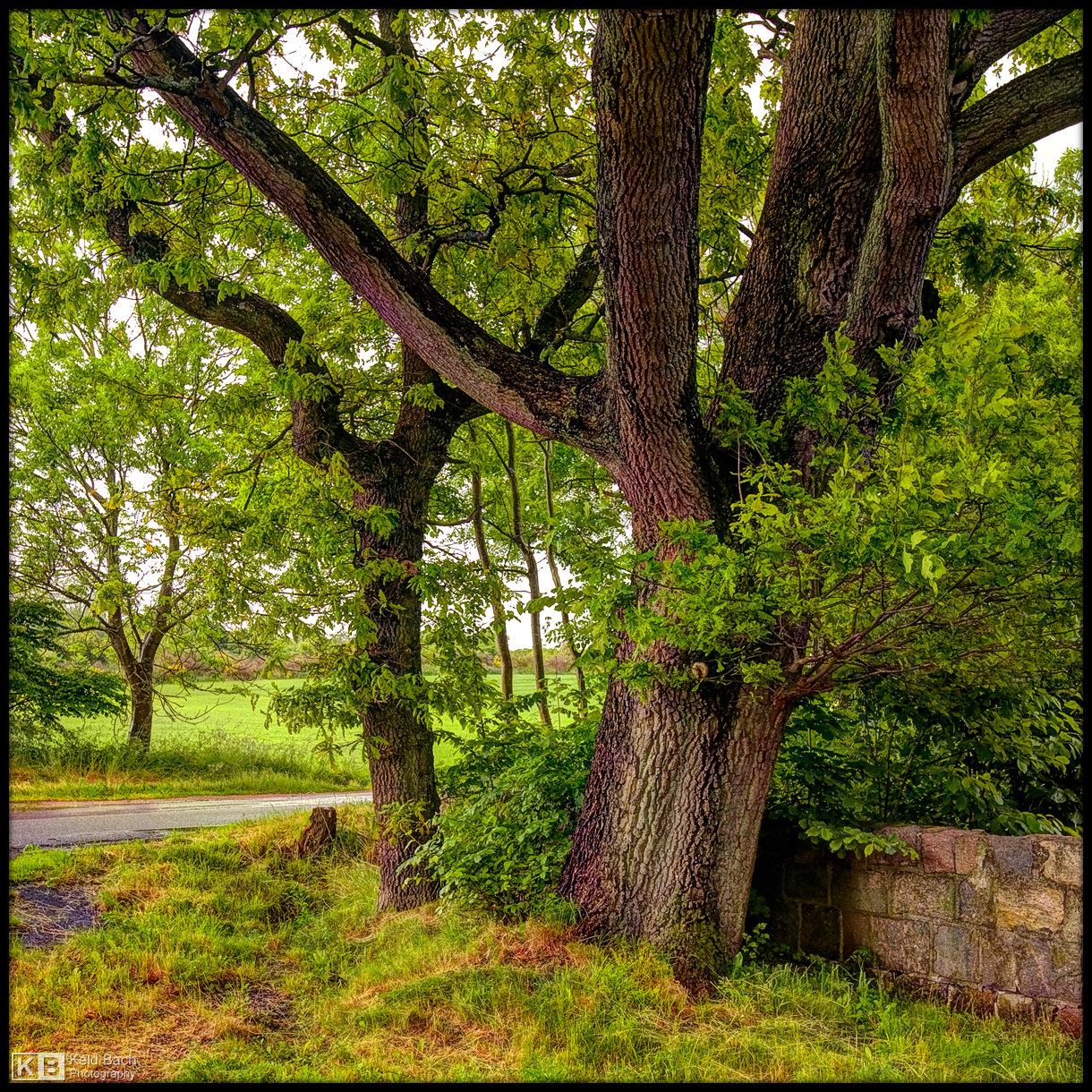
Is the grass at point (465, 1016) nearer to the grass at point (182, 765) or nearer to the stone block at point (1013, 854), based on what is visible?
the stone block at point (1013, 854)

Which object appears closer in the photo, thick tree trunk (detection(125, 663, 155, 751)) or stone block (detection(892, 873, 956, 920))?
stone block (detection(892, 873, 956, 920))

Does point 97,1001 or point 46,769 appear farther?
point 46,769

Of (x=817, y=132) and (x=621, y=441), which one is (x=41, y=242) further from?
(x=817, y=132)

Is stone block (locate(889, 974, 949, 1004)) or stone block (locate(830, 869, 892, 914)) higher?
stone block (locate(830, 869, 892, 914))

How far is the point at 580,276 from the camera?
→ 27.0 ft

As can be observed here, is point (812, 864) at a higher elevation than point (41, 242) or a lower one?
lower

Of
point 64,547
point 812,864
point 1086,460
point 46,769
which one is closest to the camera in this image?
point 1086,460

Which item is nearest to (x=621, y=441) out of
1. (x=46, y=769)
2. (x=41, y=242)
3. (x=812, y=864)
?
(x=812, y=864)

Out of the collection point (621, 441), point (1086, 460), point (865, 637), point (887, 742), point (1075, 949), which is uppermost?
point (621, 441)

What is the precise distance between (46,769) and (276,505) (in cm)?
874

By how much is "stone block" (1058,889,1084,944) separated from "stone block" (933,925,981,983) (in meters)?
0.51

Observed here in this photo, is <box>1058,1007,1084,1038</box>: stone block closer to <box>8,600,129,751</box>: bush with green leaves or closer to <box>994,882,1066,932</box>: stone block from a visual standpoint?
<box>994,882,1066,932</box>: stone block

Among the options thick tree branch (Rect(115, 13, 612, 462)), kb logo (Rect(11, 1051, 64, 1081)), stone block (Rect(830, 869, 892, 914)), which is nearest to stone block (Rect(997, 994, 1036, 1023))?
stone block (Rect(830, 869, 892, 914))

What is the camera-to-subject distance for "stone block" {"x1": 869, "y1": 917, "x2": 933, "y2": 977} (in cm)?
512
